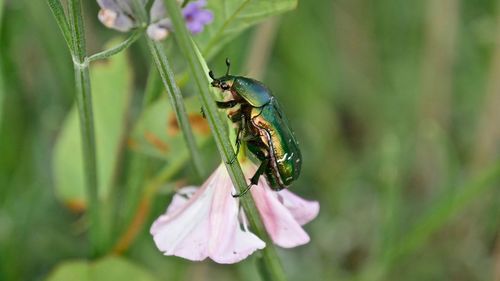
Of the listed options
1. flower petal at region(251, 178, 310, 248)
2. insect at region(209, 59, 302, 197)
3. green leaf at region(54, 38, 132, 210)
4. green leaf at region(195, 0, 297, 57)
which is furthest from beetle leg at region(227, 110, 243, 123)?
green leaf at region(54, 38, 132, 210)

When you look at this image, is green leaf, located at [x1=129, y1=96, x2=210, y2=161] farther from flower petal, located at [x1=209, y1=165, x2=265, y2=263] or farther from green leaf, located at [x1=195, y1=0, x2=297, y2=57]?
flower petal, located at [x1=209, y1=165, x2=265, y2=263]

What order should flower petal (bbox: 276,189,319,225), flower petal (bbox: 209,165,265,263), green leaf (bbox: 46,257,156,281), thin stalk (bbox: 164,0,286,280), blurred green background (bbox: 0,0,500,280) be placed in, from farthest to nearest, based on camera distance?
blurred green background (bbox: 0,0,500,280) < green leaf (bbox: 46,257,156,281) < flower petal (bbox: 276,189,319,225) < flower petal (bbox: 209,165,265,263) < thin stalk (bbox: 164,0,286,280)

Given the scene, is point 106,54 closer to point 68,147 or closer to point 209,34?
point 209,34

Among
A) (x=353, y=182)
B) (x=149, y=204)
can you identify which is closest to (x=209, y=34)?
(x=149, y=204)

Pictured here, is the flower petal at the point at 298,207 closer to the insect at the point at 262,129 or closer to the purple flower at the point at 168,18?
the insect at the point at 262,129

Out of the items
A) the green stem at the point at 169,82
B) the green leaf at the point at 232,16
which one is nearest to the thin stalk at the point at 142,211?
the green leaf at the point at 232,16
